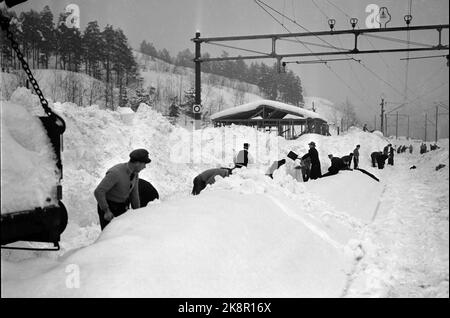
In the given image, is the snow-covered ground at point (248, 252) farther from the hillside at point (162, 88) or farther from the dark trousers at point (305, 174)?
the hillside at point (162, 88)

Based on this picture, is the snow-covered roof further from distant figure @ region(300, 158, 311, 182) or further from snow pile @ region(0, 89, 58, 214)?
snow pile @ region(0, 89, 58, 214)

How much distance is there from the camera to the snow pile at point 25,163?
3.43m

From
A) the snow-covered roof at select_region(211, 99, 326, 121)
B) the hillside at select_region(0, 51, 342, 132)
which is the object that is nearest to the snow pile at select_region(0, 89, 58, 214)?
the hillside at select_region(0, 51, 342, 132)

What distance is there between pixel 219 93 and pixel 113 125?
196 ft

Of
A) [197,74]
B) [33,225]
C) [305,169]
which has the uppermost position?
[197,74]

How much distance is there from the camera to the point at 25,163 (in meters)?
3.64

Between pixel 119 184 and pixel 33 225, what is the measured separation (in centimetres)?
177

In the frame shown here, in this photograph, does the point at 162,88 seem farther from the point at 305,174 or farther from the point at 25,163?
the point at 25,163

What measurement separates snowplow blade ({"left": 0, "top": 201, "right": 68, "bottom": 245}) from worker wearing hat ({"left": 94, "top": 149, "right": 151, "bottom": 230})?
1.01 meters

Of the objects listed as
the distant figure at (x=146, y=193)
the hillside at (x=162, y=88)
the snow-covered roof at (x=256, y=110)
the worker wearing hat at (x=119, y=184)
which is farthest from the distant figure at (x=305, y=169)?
the hillside at (x=162, y=88)

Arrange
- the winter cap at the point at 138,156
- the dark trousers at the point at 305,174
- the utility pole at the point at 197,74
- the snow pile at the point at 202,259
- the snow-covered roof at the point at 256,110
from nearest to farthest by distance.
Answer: the snow pile at the point at 202,259 → the winter cap at the point at 138,156 → the dark trousers at the point at 305,174 → the utility pole at the point at 197,74 → the snow-covered roof at the point at 256,110

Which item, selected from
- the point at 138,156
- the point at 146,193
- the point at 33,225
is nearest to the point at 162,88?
the point at 146,193

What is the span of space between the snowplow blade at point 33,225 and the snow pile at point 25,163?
6cm

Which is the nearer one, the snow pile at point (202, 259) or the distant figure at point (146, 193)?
the snow pile at point (202, 259)
